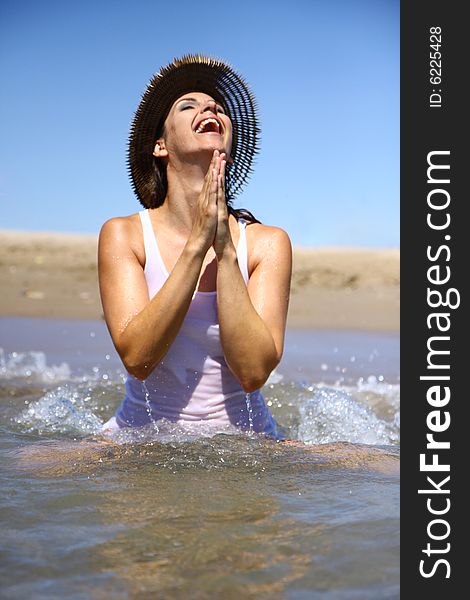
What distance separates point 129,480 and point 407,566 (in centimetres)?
104

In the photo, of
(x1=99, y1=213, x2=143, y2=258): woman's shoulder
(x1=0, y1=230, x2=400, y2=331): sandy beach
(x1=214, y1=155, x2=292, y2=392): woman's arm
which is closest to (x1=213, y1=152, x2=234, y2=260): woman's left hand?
(x1=214, y1=155, x2=292, y2=392): woman's arm

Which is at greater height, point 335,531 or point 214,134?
point 214,134

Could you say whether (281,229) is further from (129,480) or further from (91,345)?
(91,345)

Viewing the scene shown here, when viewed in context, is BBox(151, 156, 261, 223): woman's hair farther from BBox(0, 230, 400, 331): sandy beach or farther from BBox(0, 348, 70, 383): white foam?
BBox(0, 230, 400, 331): sandy beach

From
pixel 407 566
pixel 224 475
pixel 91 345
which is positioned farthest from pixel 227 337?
pixel 91 345

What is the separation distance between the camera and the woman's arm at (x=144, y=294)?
3.07 meters

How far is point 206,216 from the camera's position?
315 cm

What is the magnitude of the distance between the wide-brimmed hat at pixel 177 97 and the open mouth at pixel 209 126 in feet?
0.93

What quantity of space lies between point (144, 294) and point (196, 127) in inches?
31.5

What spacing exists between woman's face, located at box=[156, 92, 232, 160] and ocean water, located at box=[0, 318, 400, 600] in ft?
4.01

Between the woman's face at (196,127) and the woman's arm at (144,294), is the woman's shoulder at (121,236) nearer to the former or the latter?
the woman's arm at (144,294)

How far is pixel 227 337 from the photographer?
10.3ft

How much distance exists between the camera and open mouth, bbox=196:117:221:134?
11.3 ft

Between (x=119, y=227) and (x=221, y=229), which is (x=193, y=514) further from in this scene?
(x=119, y=227)
